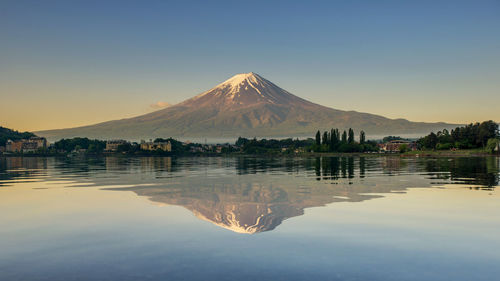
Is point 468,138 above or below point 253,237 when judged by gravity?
above

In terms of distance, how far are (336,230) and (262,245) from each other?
12.6ft

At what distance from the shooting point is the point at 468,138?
522ft

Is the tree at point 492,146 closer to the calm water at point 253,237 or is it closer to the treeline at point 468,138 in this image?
the treeline at point 468,138

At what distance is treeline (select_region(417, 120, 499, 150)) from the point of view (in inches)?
5906

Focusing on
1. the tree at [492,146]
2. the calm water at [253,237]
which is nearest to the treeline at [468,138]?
the tree at [492,146]

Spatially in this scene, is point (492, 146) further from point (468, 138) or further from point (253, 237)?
point (253, 237)

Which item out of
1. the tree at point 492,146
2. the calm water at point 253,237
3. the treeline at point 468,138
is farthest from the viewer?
the treeline at point 468,138

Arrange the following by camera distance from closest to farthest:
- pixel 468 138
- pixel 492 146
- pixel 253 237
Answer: pixel 253 237 → pixel 492 146 → pixel 468 138

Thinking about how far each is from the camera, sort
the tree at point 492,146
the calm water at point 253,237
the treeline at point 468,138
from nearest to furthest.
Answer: the calm water at point 253,237
the tree at point 492,146
the treeline at point 468,138

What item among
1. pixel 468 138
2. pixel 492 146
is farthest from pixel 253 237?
pixel 468 138

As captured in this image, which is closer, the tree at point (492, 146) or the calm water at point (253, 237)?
the calm water at point (253, 237)

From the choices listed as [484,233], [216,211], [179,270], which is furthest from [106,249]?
[484,233]

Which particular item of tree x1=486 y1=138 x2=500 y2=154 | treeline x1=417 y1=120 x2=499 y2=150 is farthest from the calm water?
treeline x1=417 y1=120 x2=499 y2=150

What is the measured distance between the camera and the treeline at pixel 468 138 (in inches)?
5906
